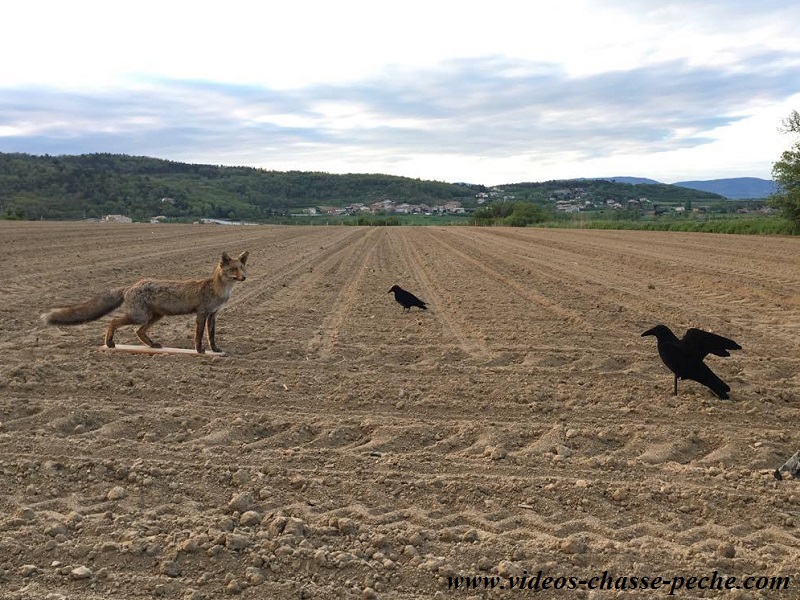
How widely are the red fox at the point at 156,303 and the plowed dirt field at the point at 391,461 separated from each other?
0.42 metres

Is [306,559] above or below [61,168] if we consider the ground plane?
below

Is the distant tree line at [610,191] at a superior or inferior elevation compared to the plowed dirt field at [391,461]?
superior

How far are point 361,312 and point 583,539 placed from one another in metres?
8.78

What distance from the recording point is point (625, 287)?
16828mm

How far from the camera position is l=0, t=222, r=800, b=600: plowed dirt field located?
149 inches

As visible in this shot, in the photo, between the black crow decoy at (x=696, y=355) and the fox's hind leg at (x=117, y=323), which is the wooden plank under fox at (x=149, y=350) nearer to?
the fox's hind leg at (x=117, y=323)

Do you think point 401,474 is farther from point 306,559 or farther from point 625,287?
point 625,287

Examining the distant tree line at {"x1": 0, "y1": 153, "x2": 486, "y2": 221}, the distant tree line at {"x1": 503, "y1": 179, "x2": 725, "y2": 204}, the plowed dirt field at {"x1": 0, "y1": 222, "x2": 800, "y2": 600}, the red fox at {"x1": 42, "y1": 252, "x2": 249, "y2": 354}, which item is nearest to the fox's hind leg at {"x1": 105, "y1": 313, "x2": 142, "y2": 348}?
the red fox at {"x1": 42, "y1": 252, "x2": 249, "y2": 354}

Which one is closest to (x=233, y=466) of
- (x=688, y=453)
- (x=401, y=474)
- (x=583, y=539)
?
(x=401, y=474)

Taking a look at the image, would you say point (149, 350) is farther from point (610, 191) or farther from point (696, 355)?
point (610, 191)

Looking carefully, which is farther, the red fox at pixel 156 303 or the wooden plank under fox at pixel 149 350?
the red fox at pixel 156 303

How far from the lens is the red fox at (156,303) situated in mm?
8781

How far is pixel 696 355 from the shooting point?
23.7 ft

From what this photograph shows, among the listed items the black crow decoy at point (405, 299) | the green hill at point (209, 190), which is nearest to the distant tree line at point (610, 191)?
the green hill at point (209, 190)
